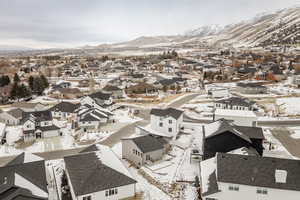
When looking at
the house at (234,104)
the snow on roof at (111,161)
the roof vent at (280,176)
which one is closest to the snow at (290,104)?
the house at (234,104)

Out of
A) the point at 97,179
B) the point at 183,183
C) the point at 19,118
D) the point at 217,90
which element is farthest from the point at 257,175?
the point at 217,90

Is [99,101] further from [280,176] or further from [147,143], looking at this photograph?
[280,176]

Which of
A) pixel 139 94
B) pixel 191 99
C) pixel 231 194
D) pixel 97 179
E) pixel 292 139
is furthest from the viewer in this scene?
pixel 139 94

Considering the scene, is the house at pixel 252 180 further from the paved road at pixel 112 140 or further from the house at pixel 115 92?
the house at pixel 115 92

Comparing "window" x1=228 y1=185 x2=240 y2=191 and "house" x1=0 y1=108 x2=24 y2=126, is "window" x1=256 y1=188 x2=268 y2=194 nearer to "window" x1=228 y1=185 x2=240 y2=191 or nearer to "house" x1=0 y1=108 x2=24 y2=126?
"window" x1=228 y1=185 x2=240 y2=191

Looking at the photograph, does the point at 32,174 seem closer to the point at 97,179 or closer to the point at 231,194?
the point at 97,179

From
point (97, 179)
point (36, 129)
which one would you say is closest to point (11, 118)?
point (36, 129)
